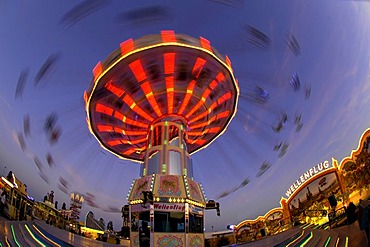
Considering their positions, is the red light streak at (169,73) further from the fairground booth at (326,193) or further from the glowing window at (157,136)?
the fairground booth at (326,193)

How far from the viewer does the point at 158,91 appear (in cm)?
1889

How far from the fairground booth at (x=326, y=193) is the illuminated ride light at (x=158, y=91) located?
779cm

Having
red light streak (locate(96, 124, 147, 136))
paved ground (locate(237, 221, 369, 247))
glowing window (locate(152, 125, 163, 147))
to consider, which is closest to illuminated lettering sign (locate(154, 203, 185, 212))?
glowing window (locate(152, 125, 163, 147))

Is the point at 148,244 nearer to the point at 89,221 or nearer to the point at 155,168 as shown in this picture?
the point at 155,168

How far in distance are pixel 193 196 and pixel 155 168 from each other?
8.57 feet

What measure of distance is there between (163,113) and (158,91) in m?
1.53

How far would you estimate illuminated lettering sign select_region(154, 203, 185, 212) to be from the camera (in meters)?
15.9

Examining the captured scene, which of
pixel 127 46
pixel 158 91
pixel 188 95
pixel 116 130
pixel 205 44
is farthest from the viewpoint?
pixel 116 130

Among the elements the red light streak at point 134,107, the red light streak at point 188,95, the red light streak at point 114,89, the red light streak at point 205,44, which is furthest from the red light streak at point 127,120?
the red light streak at point 205,44

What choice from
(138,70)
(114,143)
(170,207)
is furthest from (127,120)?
(170,207)

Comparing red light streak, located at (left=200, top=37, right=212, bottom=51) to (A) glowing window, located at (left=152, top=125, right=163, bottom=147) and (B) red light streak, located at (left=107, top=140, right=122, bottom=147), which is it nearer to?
(A) glowing window, located at (left=152, top=125, right=163, bottom=147)

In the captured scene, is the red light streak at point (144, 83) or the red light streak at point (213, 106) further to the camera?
the red light streak at point (213, 106)

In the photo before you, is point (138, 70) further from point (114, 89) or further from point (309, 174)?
point (309, 174)

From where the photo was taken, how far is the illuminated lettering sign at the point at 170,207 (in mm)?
15852
